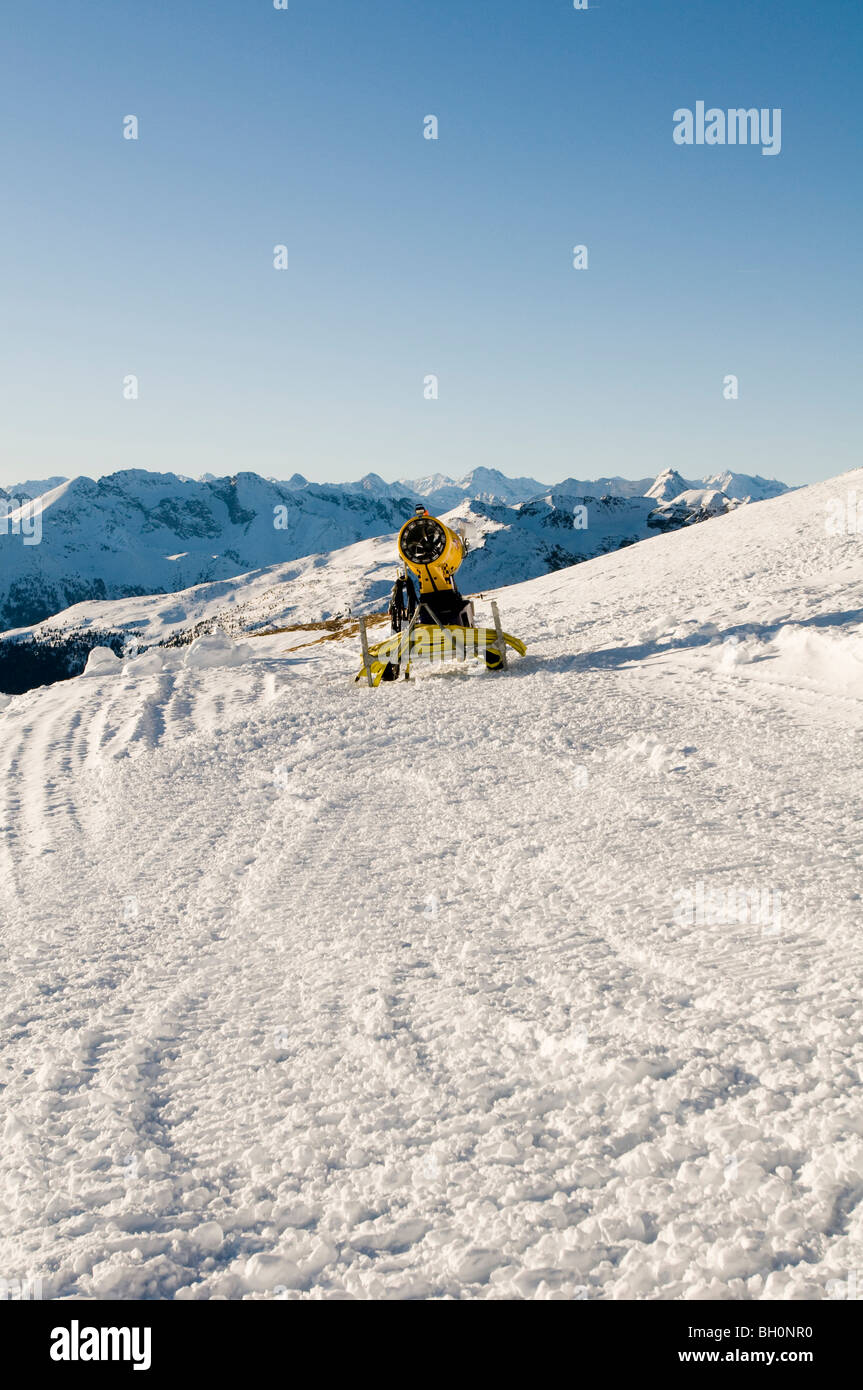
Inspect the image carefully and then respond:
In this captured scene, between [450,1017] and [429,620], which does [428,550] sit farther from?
[450,1017]

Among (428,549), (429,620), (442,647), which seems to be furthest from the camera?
(428,549)

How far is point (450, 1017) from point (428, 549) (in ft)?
50.3

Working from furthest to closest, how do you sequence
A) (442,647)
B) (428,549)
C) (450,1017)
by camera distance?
(428,549), (442,647), (450,1017)

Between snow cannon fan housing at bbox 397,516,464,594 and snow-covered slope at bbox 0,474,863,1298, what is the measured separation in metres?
7.90

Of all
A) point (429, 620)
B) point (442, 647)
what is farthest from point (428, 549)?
point (442, 647)

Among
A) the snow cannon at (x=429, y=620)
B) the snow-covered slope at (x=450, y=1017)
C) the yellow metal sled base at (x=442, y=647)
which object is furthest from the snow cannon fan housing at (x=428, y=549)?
the snow-covered slope at (x=450, y=1017)

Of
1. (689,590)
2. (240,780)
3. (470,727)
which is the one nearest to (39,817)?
(240,780)

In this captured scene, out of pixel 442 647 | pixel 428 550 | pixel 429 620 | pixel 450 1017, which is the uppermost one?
pixel 428 550

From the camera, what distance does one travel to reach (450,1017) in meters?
5.19

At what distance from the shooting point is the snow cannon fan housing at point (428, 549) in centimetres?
1920

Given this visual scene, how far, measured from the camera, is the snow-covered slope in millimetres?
3539

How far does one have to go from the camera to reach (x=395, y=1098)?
4.48 metres
